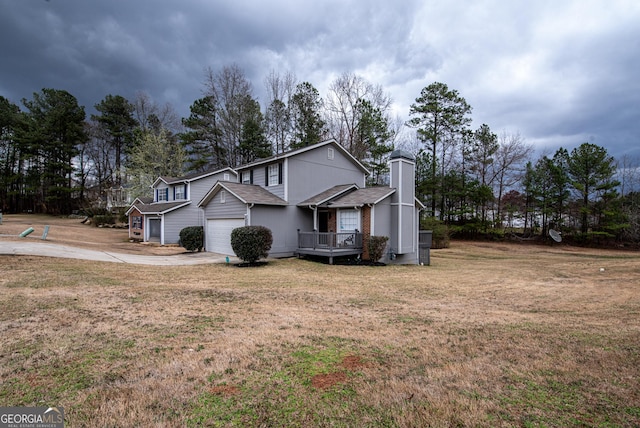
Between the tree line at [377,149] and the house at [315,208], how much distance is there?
13178mm

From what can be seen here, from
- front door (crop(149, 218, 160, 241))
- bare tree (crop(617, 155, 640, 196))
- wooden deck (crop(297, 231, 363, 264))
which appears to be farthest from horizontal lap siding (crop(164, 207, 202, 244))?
bare tree (crop(617, 155, 640, 196))

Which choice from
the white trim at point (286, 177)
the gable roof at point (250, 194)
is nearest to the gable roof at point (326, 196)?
the white trim at point (286, 177)

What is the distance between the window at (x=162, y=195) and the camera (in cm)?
2618

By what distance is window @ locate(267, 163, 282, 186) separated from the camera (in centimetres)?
1804

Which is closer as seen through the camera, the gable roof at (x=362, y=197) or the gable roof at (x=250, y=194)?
the gable roof at (x=362, y=197)

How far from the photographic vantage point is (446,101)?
34.0 m

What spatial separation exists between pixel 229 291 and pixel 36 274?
18.6ft

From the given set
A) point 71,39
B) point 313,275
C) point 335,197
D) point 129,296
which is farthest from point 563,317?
point 71,39

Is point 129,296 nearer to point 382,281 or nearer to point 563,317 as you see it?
point 382,281

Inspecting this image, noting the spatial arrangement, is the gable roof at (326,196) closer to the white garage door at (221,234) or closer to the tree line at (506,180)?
the white garage door at (221,234)

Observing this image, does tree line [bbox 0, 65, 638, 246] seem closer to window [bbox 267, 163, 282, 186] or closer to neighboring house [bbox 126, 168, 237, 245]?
neighboring house [bbox 126, 168, 237, 245]

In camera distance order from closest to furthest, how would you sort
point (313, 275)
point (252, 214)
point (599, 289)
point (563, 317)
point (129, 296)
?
1. point (563, 317)
2. point (129, 296)
3. point (599, 289)
4. point (313, 275)
5. point (252, 214)

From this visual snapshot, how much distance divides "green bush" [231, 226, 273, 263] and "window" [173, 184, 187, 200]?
491 inches

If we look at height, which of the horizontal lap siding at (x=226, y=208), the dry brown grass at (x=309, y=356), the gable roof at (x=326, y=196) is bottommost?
the dry brown grass at (x=309, y=356)
